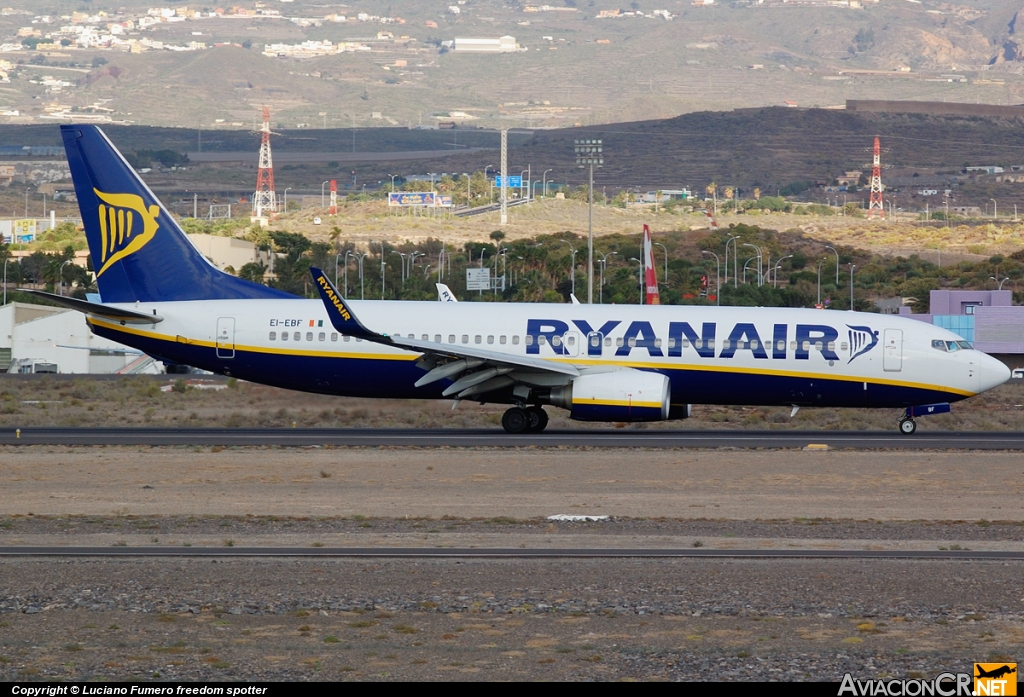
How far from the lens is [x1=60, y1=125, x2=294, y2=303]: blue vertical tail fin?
36312 millimetres

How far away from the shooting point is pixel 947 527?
2088cm

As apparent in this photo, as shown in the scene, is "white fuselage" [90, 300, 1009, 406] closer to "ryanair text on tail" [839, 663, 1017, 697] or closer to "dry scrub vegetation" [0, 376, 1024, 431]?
"dry scrub vegetation" [0, 376, 1024, 431]

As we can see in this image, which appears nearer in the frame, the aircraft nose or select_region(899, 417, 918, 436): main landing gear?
the aircraft nose

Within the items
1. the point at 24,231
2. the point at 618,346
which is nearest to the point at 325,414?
the point at 618,346

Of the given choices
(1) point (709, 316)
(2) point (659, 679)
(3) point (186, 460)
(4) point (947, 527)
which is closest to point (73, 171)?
(3) point (186, 460)

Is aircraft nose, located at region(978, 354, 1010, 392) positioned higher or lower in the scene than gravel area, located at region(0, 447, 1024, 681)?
higher

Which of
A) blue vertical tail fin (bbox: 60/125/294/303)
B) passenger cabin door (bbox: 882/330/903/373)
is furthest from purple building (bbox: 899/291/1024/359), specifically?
blue vertical tail fin (bbox: 60/125/294/303)

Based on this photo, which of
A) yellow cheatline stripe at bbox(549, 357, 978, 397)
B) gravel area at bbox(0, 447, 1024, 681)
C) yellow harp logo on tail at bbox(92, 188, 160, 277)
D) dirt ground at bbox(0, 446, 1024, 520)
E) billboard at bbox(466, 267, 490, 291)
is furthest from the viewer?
billboard at bbox(466, 267, 490, 291)

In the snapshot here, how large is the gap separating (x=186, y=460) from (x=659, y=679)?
18.5 metres

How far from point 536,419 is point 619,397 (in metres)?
2.93

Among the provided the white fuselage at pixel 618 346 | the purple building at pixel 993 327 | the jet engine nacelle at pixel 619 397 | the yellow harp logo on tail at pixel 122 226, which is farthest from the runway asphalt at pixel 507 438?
the purple building at pixel 993 327

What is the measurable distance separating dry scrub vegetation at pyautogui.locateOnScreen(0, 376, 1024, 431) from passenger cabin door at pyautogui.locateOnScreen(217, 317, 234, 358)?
9.45ft

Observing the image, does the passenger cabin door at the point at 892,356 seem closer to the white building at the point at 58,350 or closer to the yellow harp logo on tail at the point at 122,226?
the yellow harp logo on tail at the point at 122,226

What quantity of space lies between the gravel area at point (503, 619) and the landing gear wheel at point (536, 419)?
56.6 ft
